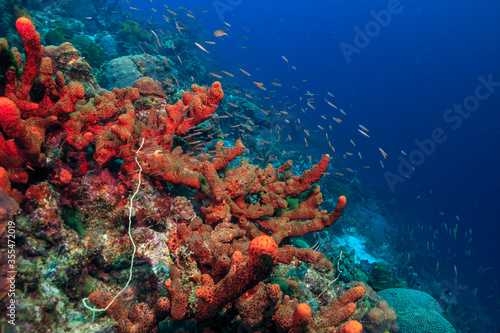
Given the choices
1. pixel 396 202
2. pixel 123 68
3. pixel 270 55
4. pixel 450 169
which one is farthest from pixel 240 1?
pixel 123 68

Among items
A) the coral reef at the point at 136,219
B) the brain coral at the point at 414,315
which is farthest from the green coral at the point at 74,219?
the brain coral at the point at 414,315

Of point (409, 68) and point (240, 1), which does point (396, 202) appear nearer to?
point (409, 68)

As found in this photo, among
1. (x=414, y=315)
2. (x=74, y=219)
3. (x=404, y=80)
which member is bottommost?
(x=414, y=315)

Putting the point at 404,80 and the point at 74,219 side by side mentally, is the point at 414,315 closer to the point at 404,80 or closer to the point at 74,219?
the point at 74,219

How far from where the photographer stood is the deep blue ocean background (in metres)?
45.8

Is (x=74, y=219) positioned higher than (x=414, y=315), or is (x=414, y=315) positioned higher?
(x=74, y=219)

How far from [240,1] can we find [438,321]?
191 m

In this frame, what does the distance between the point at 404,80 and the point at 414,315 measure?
510 ft

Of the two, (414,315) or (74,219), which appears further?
(414,315)

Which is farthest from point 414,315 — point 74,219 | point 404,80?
point 404,80

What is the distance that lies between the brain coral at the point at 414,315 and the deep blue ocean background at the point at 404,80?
21.0 m

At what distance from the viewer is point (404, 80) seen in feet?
417

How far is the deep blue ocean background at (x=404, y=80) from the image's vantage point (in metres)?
45.8

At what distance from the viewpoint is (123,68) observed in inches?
308
